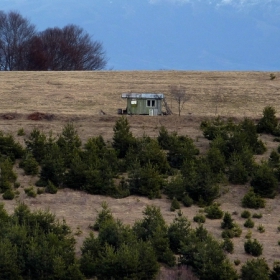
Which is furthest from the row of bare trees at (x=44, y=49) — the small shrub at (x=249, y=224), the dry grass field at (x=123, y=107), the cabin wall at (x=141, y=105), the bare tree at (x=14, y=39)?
the small shrub at (x=249, y=224)

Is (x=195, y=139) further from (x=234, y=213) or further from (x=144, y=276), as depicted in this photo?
(x=144, y=276)

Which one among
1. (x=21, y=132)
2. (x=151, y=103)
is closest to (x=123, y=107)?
(x=151, y=103)

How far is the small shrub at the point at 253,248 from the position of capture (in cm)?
1925

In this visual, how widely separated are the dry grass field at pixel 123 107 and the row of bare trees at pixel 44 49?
60.0 feet

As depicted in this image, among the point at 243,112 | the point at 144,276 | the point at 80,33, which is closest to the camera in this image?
the point at 144,276

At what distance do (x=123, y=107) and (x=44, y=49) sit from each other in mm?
33877

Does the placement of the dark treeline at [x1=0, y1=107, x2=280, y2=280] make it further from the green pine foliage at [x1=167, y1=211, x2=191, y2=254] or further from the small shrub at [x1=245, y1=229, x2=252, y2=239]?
the small shrub at [x1=245, y1=229, x2=252, y2=239]

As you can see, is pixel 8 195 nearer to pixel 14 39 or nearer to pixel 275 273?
pixel 275 273

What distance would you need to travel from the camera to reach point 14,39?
7294 cm

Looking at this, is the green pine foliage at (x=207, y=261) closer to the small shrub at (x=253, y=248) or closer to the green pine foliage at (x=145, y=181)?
the small shrub at (x=253, y=248)

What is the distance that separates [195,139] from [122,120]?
9.68 feet

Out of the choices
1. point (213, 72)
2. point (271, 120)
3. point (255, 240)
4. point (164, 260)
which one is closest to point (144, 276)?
point (164, 260)

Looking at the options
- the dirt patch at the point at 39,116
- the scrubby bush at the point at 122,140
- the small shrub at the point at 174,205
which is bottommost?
the small shrub at the point at 174,205

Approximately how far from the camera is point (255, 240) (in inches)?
773
